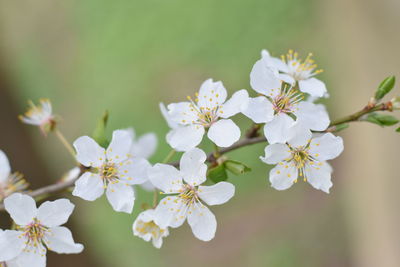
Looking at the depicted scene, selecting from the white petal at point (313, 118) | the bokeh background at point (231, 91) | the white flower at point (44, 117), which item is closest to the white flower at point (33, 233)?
the white flower at point (44, 117)

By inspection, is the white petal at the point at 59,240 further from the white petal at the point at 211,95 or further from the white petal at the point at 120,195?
the white petal at the point at 211,95

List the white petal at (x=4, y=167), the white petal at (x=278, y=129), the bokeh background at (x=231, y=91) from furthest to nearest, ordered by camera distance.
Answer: the bokeh background at (x=231, y=91) < the white petal at (x=4, y=167) < the white petal at (x=278, y=129)

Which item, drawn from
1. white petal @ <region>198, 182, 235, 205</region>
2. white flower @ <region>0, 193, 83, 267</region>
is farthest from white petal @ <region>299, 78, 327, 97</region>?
white flower @ <region>0, 193, 83, 267</region>

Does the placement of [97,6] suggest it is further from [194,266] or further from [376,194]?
[376,194]

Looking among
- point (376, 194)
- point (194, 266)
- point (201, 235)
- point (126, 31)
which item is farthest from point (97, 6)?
point (201, 235)

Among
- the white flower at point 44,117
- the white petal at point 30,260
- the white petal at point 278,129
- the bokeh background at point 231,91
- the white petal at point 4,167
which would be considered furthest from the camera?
the bokeh background at point 231,91

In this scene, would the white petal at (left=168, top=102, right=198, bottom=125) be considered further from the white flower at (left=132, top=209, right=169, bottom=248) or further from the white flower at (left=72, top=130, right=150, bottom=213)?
the white flower at (left=132, top=209, right=169, bottom=248)
